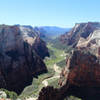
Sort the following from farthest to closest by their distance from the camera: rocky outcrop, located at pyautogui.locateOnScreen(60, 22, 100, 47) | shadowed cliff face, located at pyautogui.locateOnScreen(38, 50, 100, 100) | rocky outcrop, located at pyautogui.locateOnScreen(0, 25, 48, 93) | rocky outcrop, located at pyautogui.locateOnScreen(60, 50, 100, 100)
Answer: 1. rocky outcrop, located at pyautogui.locateOnScreen(60, 22, 100, 47)
2. rocky outcrop, located at pyautogui.locateOnScreen(0, 25, 48, 93)
3. rocky outcrop, located at pyautogui.locateOnScreen(60, 50, 100, 100)
4. shadowed cliff face, located at pyautogui.locateOnScreen(38, 50, 100, 100)

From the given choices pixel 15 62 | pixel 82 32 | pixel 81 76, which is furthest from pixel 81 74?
pixel 82 32

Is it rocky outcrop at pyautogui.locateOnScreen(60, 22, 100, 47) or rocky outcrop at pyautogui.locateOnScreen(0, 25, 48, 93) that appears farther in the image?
rocky outcrop at pyautogui.locateOnScreen(60, 22, 100, 47)

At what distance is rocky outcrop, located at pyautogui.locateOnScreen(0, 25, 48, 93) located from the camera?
3127 inches

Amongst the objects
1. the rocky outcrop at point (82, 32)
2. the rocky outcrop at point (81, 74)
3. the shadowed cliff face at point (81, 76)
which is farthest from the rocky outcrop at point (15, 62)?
the rocky outcrop at point (82, 32)

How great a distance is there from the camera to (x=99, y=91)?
60750mm

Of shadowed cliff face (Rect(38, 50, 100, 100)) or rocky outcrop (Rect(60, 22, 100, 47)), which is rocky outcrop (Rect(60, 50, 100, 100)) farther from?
rocky outcrop (Rect(60, 22, 100, 47))

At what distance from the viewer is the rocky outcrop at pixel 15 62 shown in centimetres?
7944

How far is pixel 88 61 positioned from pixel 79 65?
300 centimetres

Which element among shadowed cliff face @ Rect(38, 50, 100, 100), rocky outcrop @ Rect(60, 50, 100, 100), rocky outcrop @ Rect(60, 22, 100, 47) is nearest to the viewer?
shadowed cliff face @ Rect(38, 50, 100, 100)

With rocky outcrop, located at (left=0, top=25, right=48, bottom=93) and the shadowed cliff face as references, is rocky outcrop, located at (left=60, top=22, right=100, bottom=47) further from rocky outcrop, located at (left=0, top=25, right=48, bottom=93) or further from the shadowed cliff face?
the shadowed cliff face

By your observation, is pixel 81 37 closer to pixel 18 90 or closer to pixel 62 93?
pixel 18 90

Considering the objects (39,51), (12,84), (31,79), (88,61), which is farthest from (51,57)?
(88,61)

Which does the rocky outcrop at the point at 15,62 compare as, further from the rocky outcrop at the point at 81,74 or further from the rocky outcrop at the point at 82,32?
the rocky outcrop at the point at 82,32

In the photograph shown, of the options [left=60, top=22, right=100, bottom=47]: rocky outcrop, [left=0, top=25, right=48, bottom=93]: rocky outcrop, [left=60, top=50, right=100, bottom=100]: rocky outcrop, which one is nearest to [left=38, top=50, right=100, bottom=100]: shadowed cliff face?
[left=60, top=50, right=100, bottom=100]: rocky outcrop
